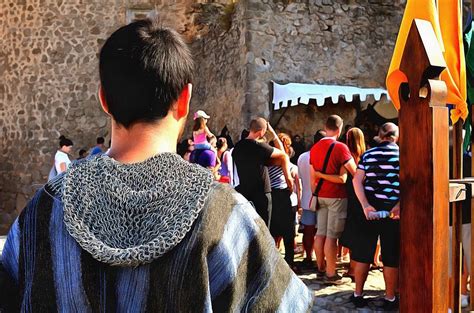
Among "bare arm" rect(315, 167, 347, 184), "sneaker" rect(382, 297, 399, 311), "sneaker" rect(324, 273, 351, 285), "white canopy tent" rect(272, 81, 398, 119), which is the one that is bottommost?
"sneaker" rect(382, 297, 399, 311)

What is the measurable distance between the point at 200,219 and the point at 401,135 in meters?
1.17

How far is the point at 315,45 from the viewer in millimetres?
10305

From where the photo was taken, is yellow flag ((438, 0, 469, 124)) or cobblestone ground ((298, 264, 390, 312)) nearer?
yellow flag ((438, 0, 469, 124))

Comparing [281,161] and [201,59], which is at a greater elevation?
[201,59]

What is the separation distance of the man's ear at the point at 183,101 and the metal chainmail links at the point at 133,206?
0.12 meters

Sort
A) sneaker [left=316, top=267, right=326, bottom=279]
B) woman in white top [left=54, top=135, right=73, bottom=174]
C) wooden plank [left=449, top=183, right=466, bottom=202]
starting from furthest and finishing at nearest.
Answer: woman in white top [left=54, top=135, right=73, bottom=174], sneaker [left=316, top=267, right=326, bottom=279], wooden plank [left=449, top=183, right=466, bottom=202]

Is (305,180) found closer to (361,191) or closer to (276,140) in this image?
(276,140)

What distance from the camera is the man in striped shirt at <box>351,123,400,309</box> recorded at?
4.42m

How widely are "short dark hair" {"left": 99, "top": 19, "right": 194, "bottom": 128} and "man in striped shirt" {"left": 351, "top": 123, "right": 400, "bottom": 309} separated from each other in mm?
3440

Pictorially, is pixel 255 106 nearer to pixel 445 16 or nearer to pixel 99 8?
pixel 99 8

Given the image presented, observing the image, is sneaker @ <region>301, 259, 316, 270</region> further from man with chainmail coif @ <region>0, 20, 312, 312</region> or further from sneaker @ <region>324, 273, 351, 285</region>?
man with chainmail coif @ <region>0, 20, 312, 312</region>

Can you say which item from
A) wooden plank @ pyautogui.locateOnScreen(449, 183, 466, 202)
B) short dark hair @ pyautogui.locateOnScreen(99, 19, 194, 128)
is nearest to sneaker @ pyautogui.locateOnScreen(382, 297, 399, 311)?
wooden plank @ pyautogui.locateOnScreen(449, 183, 466, 202)

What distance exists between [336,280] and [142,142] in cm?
468

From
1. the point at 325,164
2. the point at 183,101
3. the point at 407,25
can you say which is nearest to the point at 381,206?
the point at 325,164
